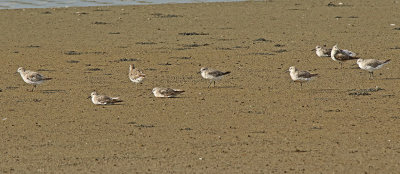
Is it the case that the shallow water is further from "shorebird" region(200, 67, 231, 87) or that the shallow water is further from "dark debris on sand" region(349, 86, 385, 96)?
"dark debris on sand" region(349, 86, 385, 96)

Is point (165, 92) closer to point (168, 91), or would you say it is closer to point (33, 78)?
point (168, 91)

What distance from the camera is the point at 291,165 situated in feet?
41.0

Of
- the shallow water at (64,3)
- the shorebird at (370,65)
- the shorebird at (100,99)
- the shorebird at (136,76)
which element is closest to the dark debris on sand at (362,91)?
the shorebird at (370,65)

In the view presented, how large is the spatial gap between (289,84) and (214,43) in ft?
23.2

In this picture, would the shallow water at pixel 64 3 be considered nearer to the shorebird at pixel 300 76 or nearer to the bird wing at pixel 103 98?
the shorebird at pixel 300 76

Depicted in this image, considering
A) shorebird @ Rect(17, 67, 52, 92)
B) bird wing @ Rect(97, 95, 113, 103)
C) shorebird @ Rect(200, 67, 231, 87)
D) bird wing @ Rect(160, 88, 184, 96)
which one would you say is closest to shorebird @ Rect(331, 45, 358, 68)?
shorebird @ Rect(200, 67, 231, 87)

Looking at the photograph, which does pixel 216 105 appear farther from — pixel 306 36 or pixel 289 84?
pixel 306 36

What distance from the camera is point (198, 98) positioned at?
18.2 meters

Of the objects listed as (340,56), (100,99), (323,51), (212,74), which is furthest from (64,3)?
(100,99)

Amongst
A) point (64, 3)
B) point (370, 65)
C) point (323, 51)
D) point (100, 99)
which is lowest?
point (100, 99)

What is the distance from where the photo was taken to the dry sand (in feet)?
42.8

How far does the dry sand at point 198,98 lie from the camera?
1305 cm

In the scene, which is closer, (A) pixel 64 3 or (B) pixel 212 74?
(B) pixel 212 74

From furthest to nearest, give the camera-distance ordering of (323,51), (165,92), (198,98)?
(323,51) < (198,98) < (165,92)
